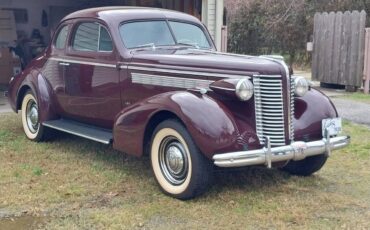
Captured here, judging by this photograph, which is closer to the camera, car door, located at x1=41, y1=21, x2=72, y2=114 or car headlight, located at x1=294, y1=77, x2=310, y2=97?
car headlight, located at x1=294, y1=77, x2=310, y2=97

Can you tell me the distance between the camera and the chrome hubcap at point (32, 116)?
7.35 meters

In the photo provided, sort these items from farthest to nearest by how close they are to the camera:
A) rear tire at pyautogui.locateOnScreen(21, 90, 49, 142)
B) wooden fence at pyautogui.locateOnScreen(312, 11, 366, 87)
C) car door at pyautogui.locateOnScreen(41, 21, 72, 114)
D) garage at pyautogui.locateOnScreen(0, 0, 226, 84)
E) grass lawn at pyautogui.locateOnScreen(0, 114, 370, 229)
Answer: garage at pyautogui.locateOnScreen(0, 0, 226, 84)
wooden fence at pyautogui.locateOnScreen(312, 11, 366, 87)
rear tire at pyautogui.locateOnScreen(21, 90, 49, 142)
car door at pyautogui.locateOnScreen(41, 21, 72, 114)
grass lawn at pyautogui.locateOnScreen(0, 114, 370, 229)

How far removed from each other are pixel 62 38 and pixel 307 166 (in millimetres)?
3629

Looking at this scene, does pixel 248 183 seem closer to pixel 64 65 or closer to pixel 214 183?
pixel 214 183

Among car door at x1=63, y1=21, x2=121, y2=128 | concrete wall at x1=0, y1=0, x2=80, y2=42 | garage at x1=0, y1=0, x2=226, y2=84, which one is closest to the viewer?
car door at x1=63, y1=21, x2=121, y2=128

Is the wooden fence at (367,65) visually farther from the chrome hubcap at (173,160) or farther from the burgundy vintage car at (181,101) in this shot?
the chrome hubcap at (173,160)

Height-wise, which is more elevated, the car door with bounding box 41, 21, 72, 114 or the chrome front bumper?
the car door with bounding box 41, 21, 72, 114

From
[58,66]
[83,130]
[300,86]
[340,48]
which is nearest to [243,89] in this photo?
[300,86]

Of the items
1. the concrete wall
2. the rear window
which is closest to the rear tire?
the rear window

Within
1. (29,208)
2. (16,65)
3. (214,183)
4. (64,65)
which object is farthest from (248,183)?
(16,65)

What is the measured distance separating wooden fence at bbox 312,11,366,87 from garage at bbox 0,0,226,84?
282 cm

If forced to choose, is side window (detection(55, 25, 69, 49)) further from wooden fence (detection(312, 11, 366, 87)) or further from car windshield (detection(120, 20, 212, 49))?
wooden fence (detection(312, 11, 366, 87))

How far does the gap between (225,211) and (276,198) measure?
2.05 feet

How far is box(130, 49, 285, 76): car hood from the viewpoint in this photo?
4828 mm
